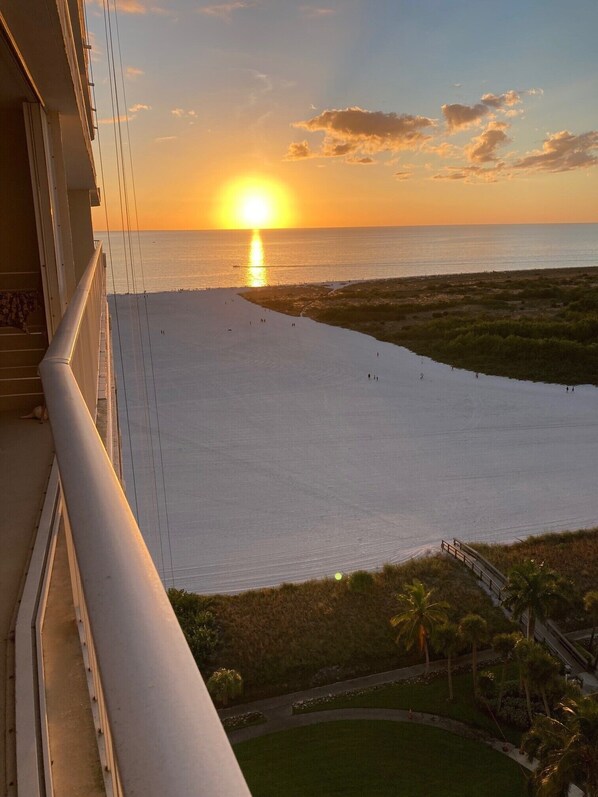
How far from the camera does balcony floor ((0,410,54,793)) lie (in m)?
2.27

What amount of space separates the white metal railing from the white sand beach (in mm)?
15908

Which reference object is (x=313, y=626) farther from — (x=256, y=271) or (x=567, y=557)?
(x=256, y=271)

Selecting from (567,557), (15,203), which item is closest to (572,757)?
(15,203)

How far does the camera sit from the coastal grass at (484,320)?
3984 cm

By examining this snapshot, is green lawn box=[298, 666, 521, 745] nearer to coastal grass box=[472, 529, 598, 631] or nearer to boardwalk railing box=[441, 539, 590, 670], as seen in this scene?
boardwalk railing box=[441, 539, 590, 670]

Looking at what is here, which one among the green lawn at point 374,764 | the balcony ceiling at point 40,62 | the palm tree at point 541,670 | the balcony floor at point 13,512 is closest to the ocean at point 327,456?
the green lawn at point 374,764

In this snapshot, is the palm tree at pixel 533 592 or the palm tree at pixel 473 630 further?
the palm tree at pixel 533 592

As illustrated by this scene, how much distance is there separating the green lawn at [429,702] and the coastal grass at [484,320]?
91.9 feet

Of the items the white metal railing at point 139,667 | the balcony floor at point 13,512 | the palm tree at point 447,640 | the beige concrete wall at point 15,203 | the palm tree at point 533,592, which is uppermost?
the beige concrete wall at point 15,203

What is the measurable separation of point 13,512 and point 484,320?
49.4 m

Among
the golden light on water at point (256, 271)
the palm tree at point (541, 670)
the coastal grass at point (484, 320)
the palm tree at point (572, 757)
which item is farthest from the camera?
the golden light on water at point (256, 271)

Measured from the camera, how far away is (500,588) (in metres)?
15.8

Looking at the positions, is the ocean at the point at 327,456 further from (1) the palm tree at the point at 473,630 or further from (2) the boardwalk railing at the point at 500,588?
(1) the palm tree at the point at 473,630

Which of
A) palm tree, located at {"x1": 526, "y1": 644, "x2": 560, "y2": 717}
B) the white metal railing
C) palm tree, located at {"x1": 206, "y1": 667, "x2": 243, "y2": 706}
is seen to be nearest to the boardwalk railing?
palm tree, located at {"x1": 526, "y1": 644, "x2": 560, "y2": 717}
